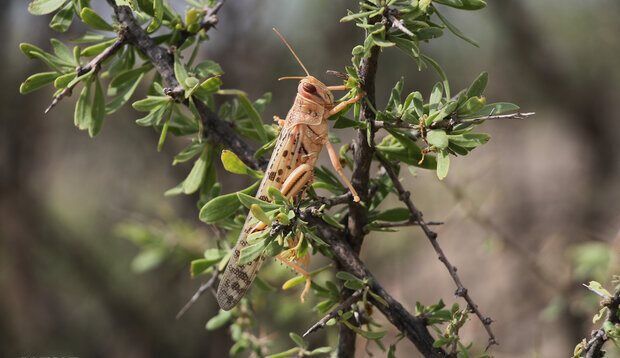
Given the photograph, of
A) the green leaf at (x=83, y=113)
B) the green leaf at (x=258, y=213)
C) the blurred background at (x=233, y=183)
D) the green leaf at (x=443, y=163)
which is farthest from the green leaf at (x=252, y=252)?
the blurred background at (x=233, y=183)

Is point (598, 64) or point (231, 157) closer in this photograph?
point (231, 157)

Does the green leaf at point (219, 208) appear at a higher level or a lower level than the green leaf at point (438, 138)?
lower

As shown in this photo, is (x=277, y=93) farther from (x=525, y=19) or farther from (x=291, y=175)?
(x=291, y=175)

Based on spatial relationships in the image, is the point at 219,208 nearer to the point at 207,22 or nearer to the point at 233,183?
the point at 207,22

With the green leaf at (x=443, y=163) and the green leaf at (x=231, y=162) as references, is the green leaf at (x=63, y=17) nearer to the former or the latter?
the green leaf at (x=231, y=162)

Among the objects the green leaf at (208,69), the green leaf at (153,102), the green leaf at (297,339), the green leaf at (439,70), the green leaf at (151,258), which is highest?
the green leaf at (208,69)

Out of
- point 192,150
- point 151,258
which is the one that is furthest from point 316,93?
point 151,258

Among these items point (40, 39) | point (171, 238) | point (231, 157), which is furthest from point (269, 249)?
point (40, 39)
